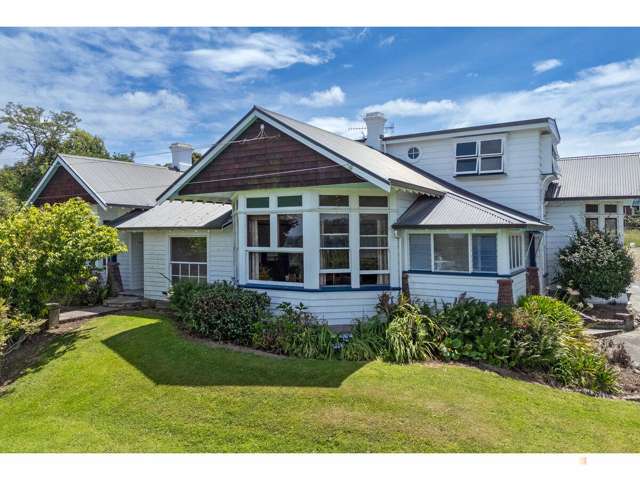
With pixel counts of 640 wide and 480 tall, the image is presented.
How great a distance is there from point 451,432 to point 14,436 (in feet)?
22.4

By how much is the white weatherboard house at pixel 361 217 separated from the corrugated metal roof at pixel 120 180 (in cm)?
493

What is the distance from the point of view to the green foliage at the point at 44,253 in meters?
10.1

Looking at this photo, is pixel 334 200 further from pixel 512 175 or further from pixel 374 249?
pixel 512 175

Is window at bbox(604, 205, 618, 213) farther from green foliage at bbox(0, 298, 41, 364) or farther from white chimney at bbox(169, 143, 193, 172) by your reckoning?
white chimney at bbox(169, 143, 193, 172)

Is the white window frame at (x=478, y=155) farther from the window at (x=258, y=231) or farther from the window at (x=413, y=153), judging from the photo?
the window at (x=258, y=231)

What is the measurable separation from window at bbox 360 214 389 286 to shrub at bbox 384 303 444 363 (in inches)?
61.7

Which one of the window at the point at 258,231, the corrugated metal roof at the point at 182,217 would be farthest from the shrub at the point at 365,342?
the corrugated metal roof at the point at 182,217

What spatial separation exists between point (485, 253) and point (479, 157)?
5230 mm

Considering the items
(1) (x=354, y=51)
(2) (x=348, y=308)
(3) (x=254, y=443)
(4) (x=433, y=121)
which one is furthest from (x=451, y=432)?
(4) (x=433, y=121)

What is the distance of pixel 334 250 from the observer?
10945 millimetres

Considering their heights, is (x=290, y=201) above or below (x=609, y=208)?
below

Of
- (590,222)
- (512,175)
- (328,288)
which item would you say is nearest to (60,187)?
(328,288)

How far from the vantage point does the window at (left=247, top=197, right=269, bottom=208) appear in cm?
1150

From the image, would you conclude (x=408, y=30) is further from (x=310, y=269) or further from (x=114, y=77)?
(x=114, y=77)
